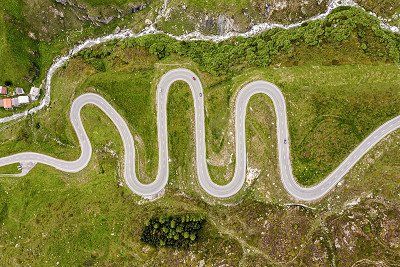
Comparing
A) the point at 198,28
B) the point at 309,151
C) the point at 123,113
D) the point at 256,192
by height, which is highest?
the point at 198,28

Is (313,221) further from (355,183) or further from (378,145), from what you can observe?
(378,145)

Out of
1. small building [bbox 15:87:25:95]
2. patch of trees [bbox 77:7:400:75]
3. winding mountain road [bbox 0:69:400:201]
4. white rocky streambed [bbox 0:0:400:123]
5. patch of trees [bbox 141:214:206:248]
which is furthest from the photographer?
small building [bbox 15:87:25:95]

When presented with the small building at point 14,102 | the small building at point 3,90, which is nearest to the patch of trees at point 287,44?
the small building at point 14,102

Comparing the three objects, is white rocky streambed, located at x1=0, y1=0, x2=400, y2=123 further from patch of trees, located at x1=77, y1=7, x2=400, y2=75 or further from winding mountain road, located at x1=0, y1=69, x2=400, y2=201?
winding mountain road, located at x1=0, y1=69, x2=400, y2=201

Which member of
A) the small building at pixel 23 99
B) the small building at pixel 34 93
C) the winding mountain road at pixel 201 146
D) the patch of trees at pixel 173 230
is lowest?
the patch of trees at pixel 173 230

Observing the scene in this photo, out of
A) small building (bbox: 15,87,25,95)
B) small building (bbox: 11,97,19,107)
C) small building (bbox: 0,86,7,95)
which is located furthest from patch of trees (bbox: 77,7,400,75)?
small building (bbox: 0,86,7,95)

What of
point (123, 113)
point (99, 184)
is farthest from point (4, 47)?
point (99, 184)

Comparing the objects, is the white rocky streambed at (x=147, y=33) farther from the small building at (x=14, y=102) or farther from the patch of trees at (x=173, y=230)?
the patch of trees at (x=173, y=230)
